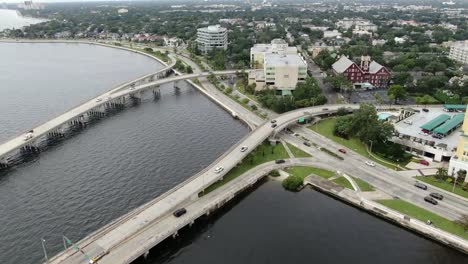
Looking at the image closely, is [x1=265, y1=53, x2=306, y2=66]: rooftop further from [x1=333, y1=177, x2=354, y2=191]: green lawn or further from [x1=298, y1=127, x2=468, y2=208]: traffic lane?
[x1=333, y1=177, x2=354, y2=191]: green lawn

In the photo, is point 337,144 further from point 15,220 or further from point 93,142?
point 15,220

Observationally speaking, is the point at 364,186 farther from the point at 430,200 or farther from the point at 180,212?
the point at 180,212

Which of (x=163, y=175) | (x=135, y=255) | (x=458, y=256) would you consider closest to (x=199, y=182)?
(x=163, y=175)

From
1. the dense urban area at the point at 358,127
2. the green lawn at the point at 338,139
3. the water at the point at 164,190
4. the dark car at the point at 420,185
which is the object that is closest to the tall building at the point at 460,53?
the dense urban area at the point at 358,127

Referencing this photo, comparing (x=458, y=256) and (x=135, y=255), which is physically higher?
(x=135, y=255)

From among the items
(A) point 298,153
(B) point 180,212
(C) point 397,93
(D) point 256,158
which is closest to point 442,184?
(A) point 298,153

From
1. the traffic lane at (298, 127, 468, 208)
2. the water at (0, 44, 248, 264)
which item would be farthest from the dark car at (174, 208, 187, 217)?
the traffic lane at (298, 127, 468, 208)
